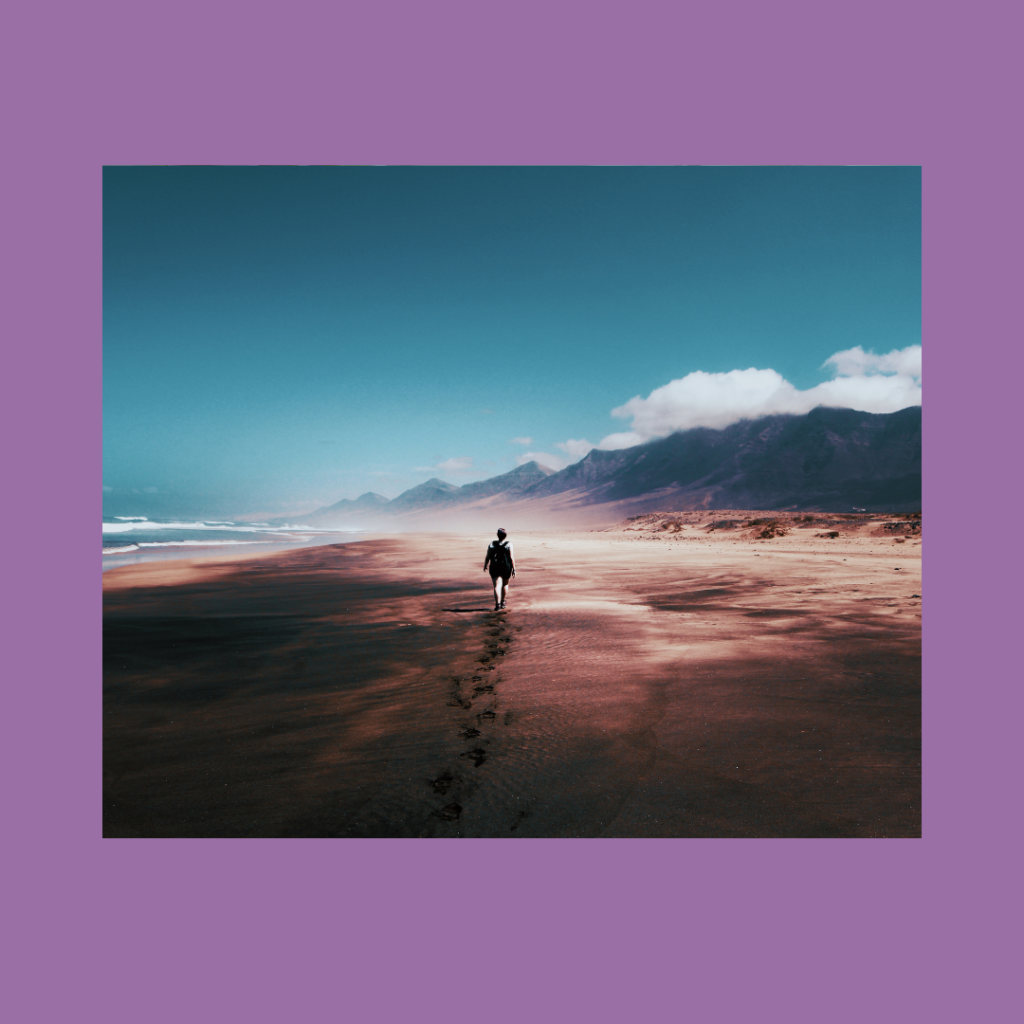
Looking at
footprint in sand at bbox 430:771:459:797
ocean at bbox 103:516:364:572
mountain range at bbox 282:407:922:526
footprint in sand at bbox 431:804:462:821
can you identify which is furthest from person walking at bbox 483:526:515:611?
mountain range at bbox 282:407:922:526

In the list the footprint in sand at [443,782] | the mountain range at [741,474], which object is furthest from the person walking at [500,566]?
the mountain range at [741,474]

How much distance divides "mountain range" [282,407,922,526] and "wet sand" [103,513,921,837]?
4652 centimetres

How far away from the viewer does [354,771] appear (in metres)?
4.14

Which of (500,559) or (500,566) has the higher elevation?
(500,559)

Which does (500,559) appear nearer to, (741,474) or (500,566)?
(500,566)

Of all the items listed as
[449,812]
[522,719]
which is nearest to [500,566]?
[522,719]

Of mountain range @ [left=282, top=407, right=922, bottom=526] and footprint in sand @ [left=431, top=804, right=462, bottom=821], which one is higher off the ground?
mountain range @ [left=282, top=407, right=922, bottom=526]

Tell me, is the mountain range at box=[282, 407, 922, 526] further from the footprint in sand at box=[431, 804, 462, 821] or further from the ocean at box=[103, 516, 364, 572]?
the footprint in sand at box=[431, 804, 462, 821]

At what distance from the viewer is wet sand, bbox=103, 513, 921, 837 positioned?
370 centimetres

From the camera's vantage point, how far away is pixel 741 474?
142m

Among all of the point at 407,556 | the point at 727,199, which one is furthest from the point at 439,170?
the point at 407,556

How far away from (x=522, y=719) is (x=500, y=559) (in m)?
5.65

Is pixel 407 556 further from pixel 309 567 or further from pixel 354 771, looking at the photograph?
pixel 354 771

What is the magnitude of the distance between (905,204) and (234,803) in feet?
30.1
